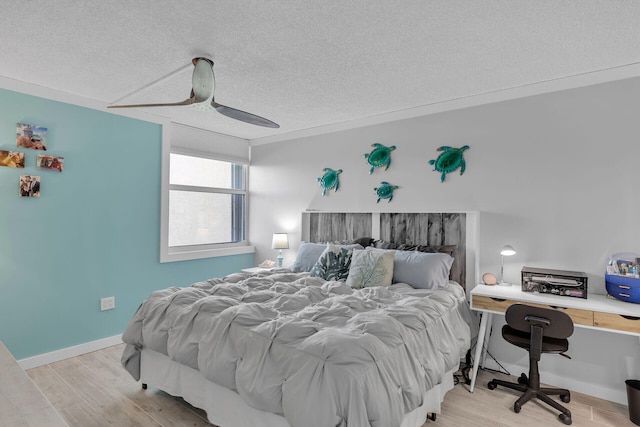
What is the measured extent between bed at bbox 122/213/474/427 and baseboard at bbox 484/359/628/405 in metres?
0.61

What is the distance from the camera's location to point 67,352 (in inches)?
127

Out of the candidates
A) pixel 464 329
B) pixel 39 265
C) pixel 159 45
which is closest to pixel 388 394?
pixel 464 329

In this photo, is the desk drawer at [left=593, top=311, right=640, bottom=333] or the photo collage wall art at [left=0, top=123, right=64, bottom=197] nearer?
the desk drawer at [left=593, top=311, right=640, bottom=333]

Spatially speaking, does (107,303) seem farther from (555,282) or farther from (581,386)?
(581,386)

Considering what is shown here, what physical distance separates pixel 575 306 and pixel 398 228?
1.66 metres

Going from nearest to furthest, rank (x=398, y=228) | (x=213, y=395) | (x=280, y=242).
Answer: (x=213, y=395) < (x=398, y=228) < (x=280, y=242)

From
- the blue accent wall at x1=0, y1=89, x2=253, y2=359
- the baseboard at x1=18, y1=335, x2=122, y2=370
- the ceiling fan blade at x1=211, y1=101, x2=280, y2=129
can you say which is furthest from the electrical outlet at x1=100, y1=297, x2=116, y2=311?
the ceiling fan blade at x1=211, y1=101, x2=280, y2=129

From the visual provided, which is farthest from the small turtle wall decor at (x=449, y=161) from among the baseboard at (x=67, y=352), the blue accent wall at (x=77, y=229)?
the baseboard at (x=67, y=352)

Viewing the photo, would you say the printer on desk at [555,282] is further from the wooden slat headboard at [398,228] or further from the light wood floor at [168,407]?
the light wood floor at [168,407]

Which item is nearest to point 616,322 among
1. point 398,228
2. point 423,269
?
point 423,269

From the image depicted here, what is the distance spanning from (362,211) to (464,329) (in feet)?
5.65

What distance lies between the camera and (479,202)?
324cm

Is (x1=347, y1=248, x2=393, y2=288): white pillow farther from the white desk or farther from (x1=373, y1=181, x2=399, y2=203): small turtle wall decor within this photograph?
(x1=373, y1=181, x2=399, y2=203): small turtle wall decor

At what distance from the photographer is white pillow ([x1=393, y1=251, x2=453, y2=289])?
A: 9.67 feet
